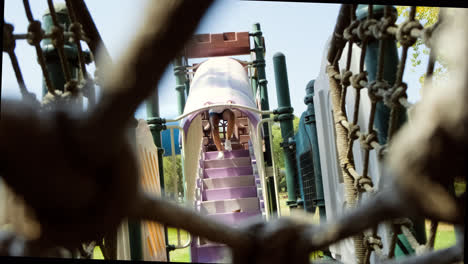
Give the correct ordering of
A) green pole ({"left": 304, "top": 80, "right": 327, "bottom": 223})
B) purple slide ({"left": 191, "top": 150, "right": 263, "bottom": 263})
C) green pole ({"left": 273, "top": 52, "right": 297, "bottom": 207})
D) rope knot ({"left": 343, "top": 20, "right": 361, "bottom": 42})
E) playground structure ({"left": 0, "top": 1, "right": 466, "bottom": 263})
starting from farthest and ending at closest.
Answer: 1. purple slide ({"left": 191, "top": 150, "right": 263, "bottom": 263})
2. green pole ({"left": 273, "top": 52, "right": 297, "bottom": 207})
3. green pole ({"left": 304, "top": 80, "right": 327, "bottom": 223})
4. rope knot ({"left": 343, "top": 20, "right": 361, "bottom": 42})
5. playground structure ({"left": 0, "top": 1, "right": 466, "bottom": 263})

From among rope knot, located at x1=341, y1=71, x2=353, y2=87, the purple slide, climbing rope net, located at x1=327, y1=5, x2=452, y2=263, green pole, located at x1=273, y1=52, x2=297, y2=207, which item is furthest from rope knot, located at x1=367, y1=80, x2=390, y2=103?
the purple slide

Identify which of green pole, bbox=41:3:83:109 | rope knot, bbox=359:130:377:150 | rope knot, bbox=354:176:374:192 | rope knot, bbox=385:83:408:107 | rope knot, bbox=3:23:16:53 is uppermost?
green pole, bbox=41:3:83:109

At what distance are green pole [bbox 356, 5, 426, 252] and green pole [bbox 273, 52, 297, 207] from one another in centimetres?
163

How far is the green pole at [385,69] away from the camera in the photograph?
0.69 m

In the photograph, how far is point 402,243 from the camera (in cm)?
73

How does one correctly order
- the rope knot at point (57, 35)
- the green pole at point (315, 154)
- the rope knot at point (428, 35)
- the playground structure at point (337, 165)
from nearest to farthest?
the playground structure at point (337, 165), the rope knot at point (428, 35), the rope knot at point (57, 35), the green pole at point (315, 154)

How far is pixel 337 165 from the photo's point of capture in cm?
141

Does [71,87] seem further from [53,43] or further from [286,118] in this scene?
[286,118]

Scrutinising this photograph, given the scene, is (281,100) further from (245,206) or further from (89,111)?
(89,111)

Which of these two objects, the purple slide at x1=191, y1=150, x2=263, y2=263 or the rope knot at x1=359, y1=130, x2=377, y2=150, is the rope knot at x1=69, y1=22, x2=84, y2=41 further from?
the purple slide at x1=191, y1=150, x2=263, y2=263

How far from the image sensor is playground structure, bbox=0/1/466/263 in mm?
215

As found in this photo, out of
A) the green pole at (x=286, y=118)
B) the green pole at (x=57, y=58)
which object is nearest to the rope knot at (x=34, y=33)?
the green pole at (x=57, y=58)

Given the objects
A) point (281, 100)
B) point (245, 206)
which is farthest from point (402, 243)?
point (245, 206)

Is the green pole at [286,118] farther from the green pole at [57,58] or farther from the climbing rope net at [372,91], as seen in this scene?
the green pole at [57,58]
